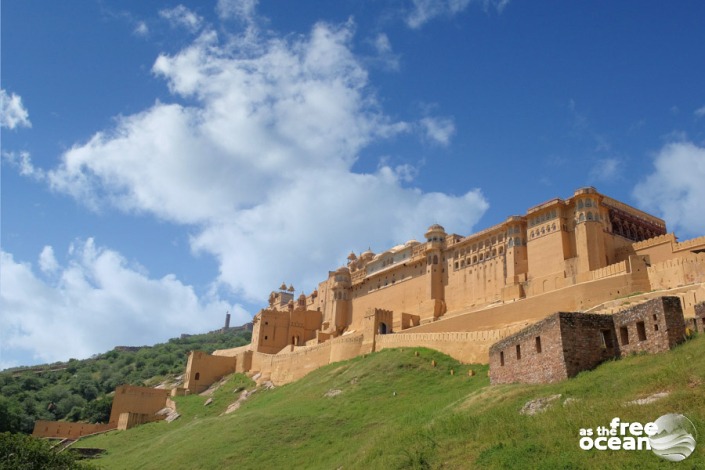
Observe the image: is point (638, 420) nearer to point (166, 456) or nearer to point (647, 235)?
point (166, 456)

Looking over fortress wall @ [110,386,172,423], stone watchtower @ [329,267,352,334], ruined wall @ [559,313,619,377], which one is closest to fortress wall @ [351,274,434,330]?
stone watchtower @ [329,267,352,334]

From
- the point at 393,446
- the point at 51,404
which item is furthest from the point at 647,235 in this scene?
the point at 51,404

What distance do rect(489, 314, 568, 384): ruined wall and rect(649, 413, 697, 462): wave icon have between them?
22.5 ft

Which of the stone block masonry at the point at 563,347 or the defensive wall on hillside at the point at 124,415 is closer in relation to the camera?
the stone block masonry at the point at 563,347

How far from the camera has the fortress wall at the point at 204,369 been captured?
2329 inches

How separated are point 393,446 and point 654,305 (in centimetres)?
885

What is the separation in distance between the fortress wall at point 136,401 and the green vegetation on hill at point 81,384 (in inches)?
206

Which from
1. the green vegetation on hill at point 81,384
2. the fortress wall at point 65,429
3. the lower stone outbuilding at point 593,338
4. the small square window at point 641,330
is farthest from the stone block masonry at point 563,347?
the green vegetation on hill at point 81,384

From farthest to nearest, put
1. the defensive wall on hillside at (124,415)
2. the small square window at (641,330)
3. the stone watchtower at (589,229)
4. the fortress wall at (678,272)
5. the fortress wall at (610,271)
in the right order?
the defensive wall on hillside at (124,415) → the stone watchtower at (589,229) → the fortress wall at (610,271) → the fortress wall at (678,272) → the small square window at (641,330)

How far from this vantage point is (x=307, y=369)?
49.9m

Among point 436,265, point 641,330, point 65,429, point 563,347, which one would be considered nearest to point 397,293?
point 436,265

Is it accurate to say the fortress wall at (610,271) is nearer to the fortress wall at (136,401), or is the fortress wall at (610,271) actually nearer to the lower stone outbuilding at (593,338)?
the lower stone outbuilding at (593,338)

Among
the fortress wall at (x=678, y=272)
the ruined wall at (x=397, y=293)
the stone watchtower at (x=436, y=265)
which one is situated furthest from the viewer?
the ruined wall at (x=397, y=293)

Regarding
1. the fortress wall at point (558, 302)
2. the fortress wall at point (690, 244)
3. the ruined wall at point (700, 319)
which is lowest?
the ruined wall at point (700, 319)
